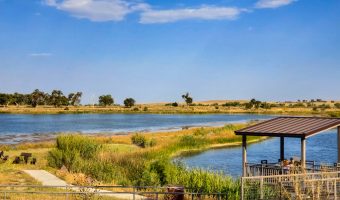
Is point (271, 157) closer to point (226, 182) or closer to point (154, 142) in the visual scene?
point (154, 142)

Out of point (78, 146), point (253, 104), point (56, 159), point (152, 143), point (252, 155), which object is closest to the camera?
point (56, 159)

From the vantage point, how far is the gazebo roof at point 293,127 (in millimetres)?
19953

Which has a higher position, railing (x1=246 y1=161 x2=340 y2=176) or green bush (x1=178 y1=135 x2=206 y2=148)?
railing (x1=246 y1=161 x2=340 y2=176)

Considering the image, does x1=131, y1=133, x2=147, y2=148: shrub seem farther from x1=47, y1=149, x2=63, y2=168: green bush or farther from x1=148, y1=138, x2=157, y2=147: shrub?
x1=47, y1=149, x2=63, y2=168: green bush

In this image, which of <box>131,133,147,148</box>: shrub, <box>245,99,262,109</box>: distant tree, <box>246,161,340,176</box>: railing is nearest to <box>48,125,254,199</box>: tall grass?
<box>246,161,340,176</box>: railing

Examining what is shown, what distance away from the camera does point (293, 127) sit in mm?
21125

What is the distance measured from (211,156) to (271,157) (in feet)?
16.9

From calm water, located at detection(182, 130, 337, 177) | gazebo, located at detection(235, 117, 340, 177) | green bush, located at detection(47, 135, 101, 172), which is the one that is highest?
gazebo, located at detection(235, 117, 340, 177)

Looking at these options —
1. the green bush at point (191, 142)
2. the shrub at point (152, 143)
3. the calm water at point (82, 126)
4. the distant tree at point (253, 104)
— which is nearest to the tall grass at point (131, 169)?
the shrub at point (152, 143)

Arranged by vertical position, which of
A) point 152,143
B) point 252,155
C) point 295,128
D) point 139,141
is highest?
point 295,128

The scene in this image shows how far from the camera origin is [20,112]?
17688cm

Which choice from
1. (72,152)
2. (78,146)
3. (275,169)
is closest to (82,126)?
(78,146)

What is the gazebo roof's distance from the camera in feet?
65.5

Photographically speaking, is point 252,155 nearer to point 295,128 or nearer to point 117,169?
point 117,169
